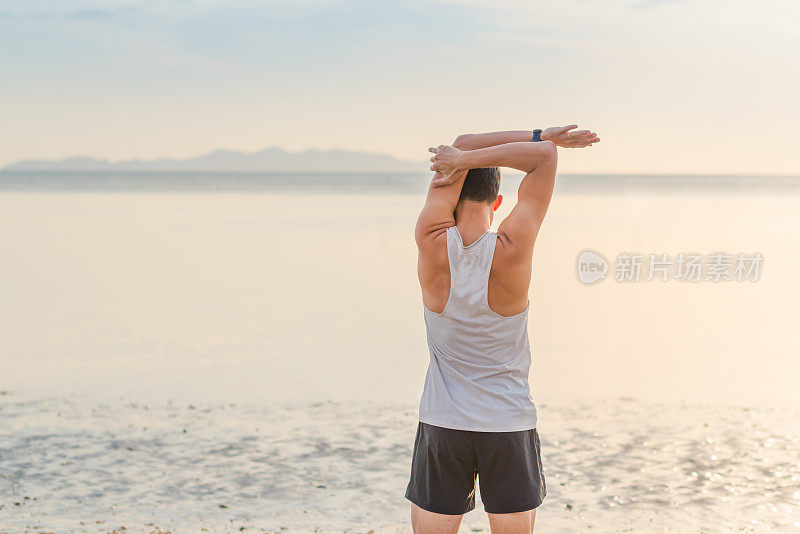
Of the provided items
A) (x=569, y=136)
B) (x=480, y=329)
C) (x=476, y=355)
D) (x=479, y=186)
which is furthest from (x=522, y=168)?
(x=476, y=355)

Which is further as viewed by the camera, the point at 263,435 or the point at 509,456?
the point at 263,435

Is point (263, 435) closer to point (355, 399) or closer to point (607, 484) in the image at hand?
point (355, 399)

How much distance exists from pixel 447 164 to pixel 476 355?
0.70 metres

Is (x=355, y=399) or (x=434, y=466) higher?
(x=434, y=466)

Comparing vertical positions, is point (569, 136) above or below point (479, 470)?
above

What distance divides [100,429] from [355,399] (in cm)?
229

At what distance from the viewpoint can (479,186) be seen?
3.17m

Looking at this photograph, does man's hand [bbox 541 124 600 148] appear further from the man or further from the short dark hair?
the short dark hair

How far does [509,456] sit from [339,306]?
33.8 feet

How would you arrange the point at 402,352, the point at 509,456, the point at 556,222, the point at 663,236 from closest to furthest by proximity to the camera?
the point at 509,456 < the point at 402,352 < the point at 663,236 < the point at 556,222

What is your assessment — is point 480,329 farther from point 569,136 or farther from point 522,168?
point 569,136

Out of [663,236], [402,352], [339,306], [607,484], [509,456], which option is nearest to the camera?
[509,456]

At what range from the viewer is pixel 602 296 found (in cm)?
1441

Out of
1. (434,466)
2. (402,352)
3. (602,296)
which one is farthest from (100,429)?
(602,296)
